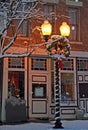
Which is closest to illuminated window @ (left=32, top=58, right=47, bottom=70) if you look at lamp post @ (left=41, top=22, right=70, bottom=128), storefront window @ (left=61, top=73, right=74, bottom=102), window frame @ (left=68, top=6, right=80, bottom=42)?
storefront window @ (left=61, top=73, right=74, bottom=102)

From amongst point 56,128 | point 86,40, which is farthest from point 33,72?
point 56,128

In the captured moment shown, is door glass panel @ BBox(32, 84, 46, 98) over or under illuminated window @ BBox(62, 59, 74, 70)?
under

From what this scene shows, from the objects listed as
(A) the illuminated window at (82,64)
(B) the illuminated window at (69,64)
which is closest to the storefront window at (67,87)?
(B) the illuminated window at (69,64)

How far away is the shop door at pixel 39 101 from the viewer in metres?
21.7

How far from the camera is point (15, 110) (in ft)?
67.9

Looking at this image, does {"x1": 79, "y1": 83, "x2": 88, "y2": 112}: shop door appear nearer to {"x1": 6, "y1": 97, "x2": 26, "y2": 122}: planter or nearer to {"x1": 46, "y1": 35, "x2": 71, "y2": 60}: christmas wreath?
{"x1": 6, "y1": 97, "x2": 26, "y2": 122}: planter

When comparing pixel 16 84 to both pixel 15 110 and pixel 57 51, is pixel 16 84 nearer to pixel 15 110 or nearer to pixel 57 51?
pixel 15 110

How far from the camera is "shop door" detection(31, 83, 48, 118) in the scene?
21703 millimetres

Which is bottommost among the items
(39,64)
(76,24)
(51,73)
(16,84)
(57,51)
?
(16,84)

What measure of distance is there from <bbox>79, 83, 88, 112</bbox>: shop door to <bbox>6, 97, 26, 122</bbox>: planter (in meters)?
3.66

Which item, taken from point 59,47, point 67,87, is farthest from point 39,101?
point 59,47

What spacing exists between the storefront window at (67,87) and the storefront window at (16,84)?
245 cm

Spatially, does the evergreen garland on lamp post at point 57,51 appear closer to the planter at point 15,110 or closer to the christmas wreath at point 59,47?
the christmas wreath at point 59,47

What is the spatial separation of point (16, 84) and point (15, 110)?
1.54 meters
